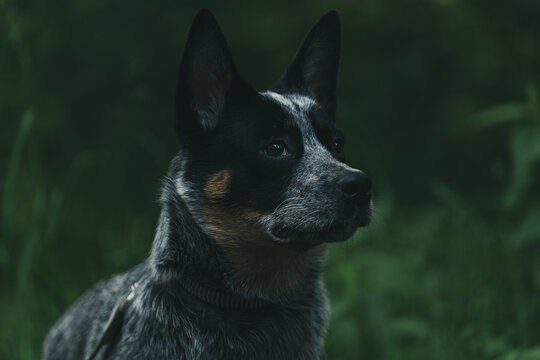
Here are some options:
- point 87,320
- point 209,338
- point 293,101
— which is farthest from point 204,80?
point 87,320

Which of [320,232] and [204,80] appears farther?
[204,80]

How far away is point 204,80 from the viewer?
10.2 feet

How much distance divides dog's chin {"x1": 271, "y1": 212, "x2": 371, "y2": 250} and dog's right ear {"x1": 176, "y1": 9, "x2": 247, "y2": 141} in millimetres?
626

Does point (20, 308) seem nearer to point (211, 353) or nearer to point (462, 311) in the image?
point (211, 353)

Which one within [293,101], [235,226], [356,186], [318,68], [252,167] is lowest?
[235,226]

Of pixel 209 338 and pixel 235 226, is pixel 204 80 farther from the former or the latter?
pixel 209 338

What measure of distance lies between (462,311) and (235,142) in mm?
1916

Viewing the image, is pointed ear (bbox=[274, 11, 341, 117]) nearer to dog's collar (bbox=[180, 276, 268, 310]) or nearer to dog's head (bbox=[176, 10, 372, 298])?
dog's head (bbox=[176, 10, 372, 298])

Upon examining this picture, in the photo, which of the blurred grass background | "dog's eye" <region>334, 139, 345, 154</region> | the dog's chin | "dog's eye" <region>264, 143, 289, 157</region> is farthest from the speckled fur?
the blurred grass background

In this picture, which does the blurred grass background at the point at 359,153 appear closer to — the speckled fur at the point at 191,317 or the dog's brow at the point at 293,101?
the speckled fur at the point at 191,317

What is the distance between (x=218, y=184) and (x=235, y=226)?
21 cm

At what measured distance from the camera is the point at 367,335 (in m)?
4.23

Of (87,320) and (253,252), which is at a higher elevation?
(253,252)

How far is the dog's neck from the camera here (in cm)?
299
